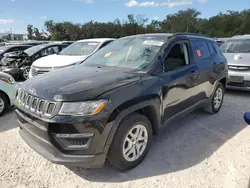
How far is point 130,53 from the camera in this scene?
3.29 metres

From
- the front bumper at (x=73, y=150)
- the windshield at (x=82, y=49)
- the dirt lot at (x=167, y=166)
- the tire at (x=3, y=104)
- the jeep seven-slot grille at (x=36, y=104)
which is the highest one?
the windshield at (x=82, y=49)

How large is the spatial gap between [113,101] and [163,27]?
61.7 m

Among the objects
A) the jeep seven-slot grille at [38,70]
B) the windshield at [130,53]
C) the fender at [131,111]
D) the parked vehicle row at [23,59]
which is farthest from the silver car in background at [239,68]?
the parked vehicle row at [23,59]

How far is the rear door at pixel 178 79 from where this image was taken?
299cm

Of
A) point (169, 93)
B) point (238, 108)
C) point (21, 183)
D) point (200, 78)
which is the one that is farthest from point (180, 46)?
point (21, 183)

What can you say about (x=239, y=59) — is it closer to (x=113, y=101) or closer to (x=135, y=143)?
(x=135, y=143)

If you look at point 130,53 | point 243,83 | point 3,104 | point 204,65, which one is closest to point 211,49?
point 204,65

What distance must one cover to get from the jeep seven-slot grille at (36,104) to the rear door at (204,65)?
2646 millimetres

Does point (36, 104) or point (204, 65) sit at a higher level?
point (204, 65)

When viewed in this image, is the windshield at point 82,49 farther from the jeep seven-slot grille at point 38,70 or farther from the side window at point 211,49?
the side window at point 211,49

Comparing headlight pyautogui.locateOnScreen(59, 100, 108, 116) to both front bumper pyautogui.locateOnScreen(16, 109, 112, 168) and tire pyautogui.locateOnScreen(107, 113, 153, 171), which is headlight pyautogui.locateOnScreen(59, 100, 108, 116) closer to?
front bumper pyautogui.locateOnScreen(16, 109, 112, 168)

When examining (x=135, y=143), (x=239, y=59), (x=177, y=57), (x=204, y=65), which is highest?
(x=177, y=57)

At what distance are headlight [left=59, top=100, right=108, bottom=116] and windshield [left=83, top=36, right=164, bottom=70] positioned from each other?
103 centimetres

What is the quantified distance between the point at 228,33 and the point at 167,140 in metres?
57.5
